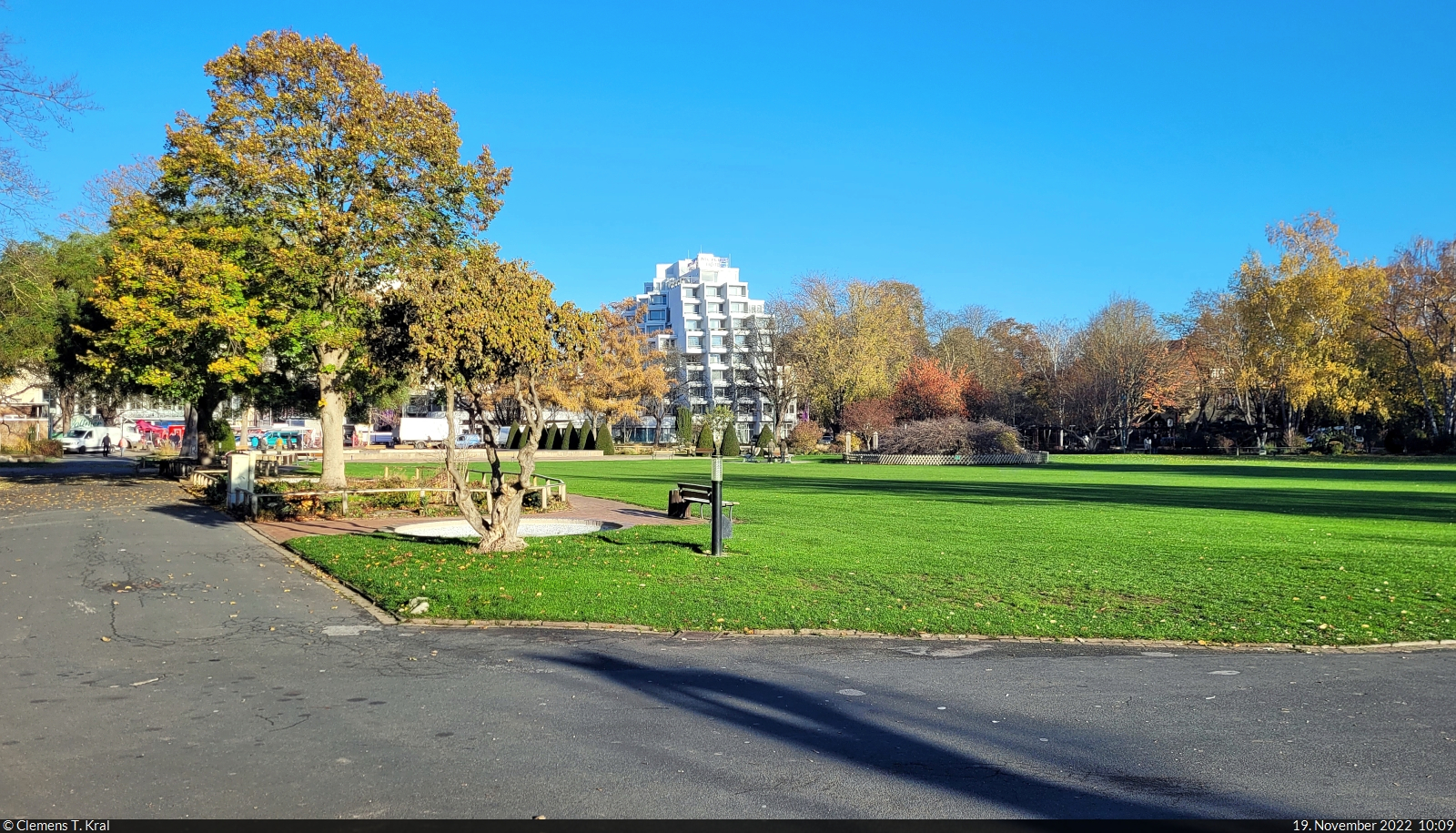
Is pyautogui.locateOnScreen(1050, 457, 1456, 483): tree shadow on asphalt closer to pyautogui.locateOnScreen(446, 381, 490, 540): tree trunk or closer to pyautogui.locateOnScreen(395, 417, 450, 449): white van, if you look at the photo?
pyautogui.locateOnScreen(446, 381, 490, 540): tree trunk

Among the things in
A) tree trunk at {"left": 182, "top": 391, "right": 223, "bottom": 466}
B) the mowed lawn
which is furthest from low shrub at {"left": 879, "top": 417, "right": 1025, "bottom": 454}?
tree trunk at {"left": 182, "top": 391, "right": 223, "bottom": 466}

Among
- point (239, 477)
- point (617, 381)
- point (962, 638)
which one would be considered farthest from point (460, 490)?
point (617, 381)

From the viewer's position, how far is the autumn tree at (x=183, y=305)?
22281 mm

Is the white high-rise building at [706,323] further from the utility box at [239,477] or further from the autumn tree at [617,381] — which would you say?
the utility box at [239,477]

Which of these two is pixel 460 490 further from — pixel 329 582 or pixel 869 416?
pixel 869 416

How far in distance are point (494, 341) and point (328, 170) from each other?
14.2 meters

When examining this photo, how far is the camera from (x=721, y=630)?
857cm

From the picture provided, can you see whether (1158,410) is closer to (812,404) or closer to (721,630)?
(812,404)

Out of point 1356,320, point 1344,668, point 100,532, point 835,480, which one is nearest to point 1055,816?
point 1344,668

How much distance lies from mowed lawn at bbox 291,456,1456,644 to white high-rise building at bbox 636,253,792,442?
317 ft

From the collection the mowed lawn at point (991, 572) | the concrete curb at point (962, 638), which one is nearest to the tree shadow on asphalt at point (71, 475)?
the mowed lawn at point (991, 572)

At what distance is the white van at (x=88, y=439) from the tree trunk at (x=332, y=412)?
1972 inches

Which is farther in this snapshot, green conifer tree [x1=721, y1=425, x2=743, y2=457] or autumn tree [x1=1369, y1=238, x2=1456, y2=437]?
green conifer tree [x1=721, y1=425, x2=743, y2=457]

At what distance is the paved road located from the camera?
4.43m
